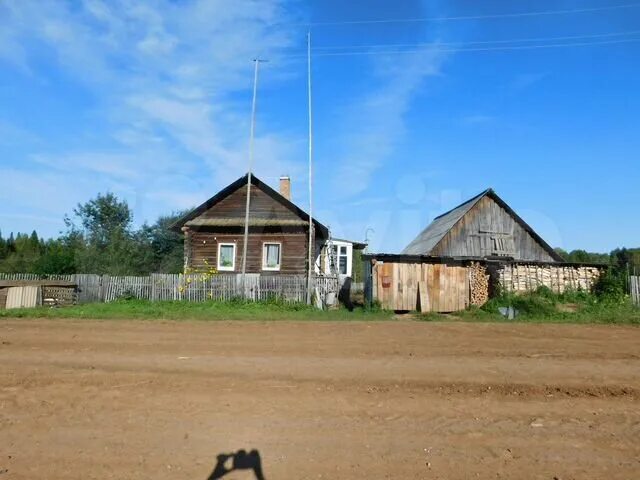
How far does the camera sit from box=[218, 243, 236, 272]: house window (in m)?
26.1

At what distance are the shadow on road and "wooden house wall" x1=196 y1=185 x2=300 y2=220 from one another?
70.7 ft

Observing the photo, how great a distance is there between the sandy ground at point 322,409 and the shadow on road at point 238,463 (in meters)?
0.07

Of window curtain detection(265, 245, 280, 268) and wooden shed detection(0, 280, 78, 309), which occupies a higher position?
window curtain detection(265, 245, 280, 268)

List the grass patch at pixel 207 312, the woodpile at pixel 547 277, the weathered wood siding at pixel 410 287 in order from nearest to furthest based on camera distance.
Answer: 1. the grass patch at pixel 207 312
2. the weathered wood siding at pixel 410 287
3. the woodpile at pixel 547 277

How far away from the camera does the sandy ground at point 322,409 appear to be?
15.6 feet

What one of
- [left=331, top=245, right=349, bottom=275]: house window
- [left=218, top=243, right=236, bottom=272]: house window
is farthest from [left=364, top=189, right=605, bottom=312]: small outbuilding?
[left=331, top=245, right=349, bottom=275]: house window

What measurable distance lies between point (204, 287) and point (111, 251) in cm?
1387

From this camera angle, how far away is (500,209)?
30.0 metres

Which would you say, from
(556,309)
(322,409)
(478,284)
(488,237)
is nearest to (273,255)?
(478,284)

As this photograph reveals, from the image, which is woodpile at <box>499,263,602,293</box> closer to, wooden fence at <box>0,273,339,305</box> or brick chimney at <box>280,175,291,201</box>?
wooden fence at <box>0,273,339,305</box>

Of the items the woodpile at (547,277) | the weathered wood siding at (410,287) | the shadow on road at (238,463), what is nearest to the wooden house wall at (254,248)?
the weathered wood siding at (410,287)

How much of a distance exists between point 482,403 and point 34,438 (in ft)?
17.8

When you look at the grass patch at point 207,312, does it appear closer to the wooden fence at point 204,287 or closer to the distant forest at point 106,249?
the wooden fence at point 204,287

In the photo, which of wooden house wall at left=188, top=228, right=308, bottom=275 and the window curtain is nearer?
wooden house wall at left=188, top=228, right=308, bottom=275
